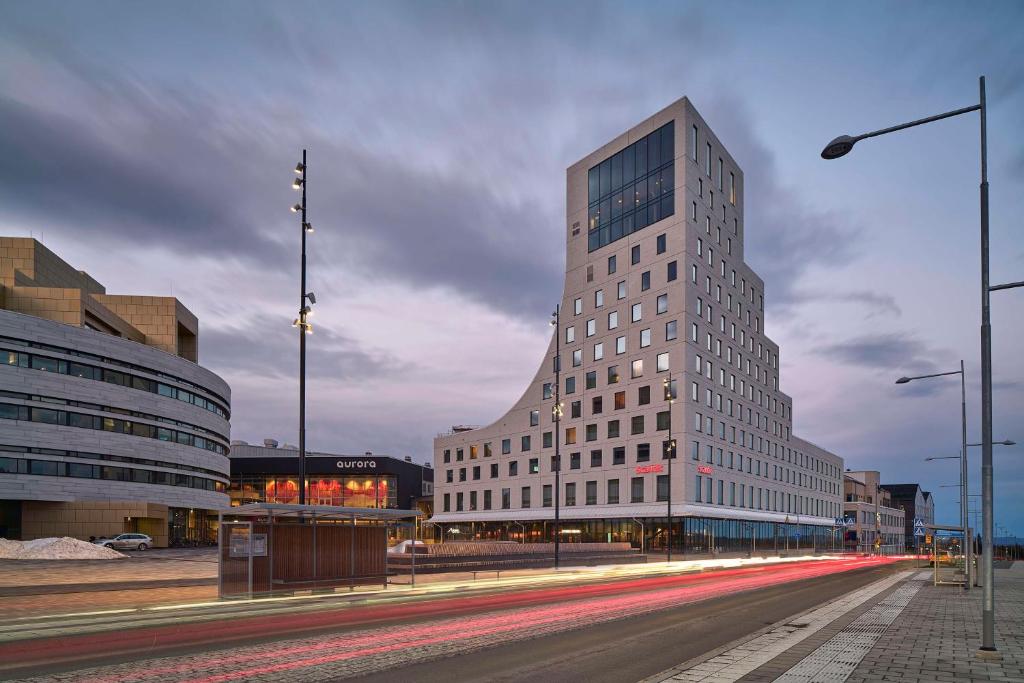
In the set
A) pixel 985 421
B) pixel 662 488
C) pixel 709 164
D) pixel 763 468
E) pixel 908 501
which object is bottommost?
pixel 908 501

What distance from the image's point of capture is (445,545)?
40.6m

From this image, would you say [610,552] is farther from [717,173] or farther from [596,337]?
[717,173]

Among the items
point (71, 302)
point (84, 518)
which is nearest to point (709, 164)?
point (71, 302)

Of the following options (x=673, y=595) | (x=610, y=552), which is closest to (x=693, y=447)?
(x=610, y=552)

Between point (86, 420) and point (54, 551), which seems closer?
point (54, 551)

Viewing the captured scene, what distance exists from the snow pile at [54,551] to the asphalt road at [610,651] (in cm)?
3327

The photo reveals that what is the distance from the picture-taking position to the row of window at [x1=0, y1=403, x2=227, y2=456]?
56406 mm

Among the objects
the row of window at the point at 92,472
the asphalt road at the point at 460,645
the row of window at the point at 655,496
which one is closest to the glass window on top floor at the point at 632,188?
the row of window at the point at 655,496

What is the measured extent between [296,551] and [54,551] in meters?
24.9

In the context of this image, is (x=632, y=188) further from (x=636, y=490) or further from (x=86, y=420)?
(x=86, y=420)

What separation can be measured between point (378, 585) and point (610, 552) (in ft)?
110

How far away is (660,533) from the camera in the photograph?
66688 millimetres

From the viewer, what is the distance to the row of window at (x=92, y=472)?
2224 inches

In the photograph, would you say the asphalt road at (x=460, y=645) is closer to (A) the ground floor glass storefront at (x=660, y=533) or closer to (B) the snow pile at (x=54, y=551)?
(B) the snow pile at (x=54, y=551)
